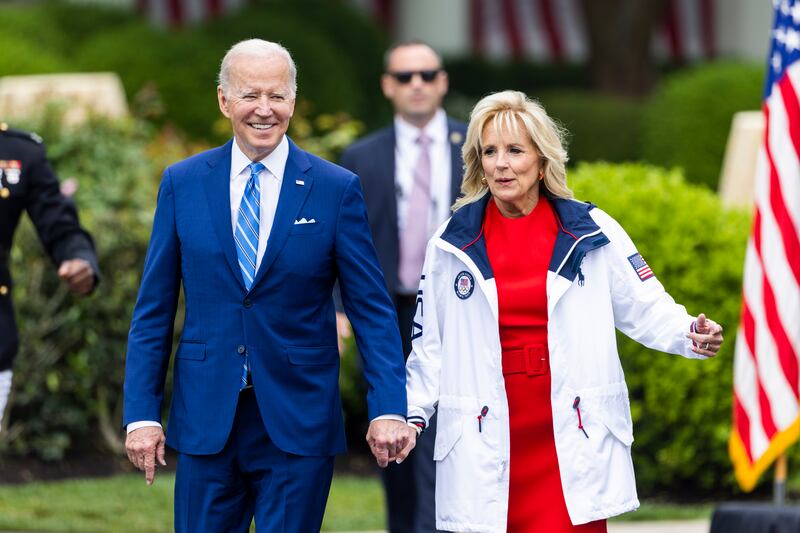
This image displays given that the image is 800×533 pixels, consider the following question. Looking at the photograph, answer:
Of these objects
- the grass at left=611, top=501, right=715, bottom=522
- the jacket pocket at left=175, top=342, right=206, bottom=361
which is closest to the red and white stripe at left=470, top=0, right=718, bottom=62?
the grass at left=611, top=501, right=715, bottom=522

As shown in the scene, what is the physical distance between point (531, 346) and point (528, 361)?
43 millimetres

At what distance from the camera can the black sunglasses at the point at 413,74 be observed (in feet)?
22.7

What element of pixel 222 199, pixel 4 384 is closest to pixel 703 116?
pixel 4 384

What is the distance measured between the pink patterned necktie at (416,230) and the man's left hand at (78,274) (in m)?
1.45

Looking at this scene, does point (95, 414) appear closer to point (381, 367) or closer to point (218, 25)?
point (381, 367)

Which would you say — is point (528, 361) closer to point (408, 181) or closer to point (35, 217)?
point (35, 217)

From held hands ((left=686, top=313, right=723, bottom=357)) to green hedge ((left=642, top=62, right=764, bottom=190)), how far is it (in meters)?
11.0

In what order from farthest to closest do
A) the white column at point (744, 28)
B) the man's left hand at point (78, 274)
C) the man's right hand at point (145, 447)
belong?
the white column at point (744, 28) < the man's left hand at point (78, 274) < the man's right hand at point (145, 447)

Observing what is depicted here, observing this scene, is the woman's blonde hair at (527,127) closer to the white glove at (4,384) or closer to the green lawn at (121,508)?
the white glove at (4,384)

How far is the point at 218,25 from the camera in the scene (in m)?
18.5

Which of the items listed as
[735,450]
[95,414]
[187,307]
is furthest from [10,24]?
[187,307]

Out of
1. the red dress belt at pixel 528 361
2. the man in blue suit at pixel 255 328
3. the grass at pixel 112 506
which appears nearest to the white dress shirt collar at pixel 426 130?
the grass at pixel 112 506

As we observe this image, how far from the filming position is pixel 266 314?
4.42 m

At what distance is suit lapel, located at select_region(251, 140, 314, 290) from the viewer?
173 inches
